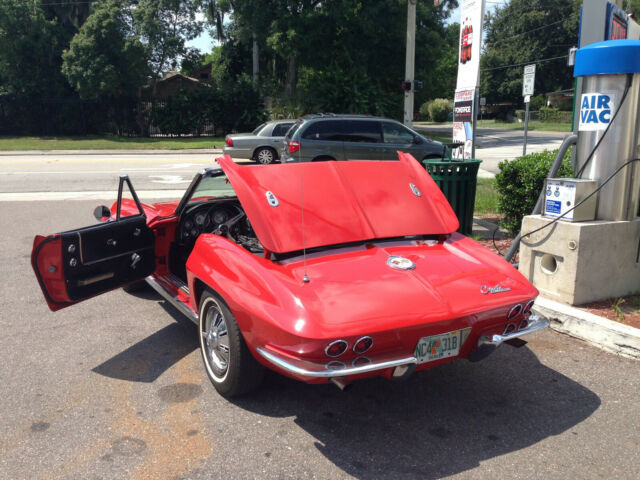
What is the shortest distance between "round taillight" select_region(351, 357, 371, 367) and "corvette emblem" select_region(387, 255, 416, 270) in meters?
0.70

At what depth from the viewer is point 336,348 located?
120 inches

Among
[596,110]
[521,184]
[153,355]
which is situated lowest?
[153,355]

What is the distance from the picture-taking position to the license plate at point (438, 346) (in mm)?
3275

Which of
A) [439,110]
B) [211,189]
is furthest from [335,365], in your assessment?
[439,110]

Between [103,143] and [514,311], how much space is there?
2692 centimetres

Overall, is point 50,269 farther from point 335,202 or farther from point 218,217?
point 335,202

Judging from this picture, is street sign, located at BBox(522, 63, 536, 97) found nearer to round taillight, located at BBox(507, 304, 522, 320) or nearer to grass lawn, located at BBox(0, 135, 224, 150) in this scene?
grass lawn, located at BBox(0, 135, 224, 150)

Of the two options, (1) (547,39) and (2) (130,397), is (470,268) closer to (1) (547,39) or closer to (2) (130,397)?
(2) (130,397)

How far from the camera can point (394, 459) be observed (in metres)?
3.13

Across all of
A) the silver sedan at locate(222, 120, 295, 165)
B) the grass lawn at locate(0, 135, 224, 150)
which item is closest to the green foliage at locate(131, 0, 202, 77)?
the grass lawn at locate(0, 135, 224, 150)

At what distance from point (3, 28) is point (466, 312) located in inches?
1331

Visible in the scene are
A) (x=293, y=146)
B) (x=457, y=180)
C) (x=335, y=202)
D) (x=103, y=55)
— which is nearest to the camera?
(x=335, y=202)

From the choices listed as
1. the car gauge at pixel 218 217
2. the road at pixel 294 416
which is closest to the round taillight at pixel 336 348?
the road at pixel 294 416

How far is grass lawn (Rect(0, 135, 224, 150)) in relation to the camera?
25.8 meters
